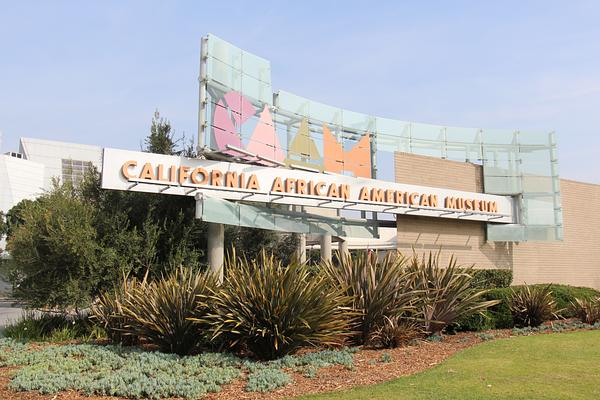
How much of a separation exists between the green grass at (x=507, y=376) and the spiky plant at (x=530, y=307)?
2996 millimetres

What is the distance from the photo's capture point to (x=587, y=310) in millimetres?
14227

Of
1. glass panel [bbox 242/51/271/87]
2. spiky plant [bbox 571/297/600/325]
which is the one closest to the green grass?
spiky plant [bbox 571/297/600/325]

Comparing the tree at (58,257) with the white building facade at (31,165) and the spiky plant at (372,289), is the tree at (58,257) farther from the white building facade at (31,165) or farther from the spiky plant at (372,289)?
the white building facade at (31,165)

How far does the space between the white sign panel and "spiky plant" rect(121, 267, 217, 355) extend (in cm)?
466

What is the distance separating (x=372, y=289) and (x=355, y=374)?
2.57 metres

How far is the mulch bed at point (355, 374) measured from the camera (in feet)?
22.6

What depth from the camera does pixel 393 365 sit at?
870 cm

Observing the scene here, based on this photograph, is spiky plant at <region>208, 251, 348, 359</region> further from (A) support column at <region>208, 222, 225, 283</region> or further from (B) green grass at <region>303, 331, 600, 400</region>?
(A) support column at <region>208, 222, 225, 283</region>

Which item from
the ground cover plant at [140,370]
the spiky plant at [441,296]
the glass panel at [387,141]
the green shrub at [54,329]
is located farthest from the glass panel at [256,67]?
the ground cover plant at [140,370]

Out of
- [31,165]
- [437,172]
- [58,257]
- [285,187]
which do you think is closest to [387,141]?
[437,172]

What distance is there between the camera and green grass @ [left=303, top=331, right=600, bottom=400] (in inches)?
260

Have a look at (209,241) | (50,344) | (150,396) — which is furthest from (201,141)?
(150,396)

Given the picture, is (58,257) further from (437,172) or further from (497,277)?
(497,277)

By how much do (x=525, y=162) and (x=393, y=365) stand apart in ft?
60.0
